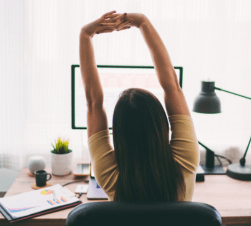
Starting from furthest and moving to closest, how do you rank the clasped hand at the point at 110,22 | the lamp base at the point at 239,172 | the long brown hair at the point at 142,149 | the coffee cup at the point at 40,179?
the lamp base at the point at 239,172, the coffee cup at the point at 40,179, the clasped hand at the point at 110,22, the long brown hair at the point at 142,149

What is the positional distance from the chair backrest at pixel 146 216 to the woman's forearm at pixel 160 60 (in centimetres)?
39

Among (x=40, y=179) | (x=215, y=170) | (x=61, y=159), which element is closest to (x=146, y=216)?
(x=40, y=179)

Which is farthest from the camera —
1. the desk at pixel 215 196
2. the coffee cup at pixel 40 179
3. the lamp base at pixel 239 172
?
the lamp base at pixel 239 172

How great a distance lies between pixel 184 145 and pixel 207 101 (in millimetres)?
768

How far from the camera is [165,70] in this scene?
93cm

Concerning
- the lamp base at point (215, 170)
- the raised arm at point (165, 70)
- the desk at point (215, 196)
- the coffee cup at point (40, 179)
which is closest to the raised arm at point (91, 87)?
the raised arm at point (165, 70)

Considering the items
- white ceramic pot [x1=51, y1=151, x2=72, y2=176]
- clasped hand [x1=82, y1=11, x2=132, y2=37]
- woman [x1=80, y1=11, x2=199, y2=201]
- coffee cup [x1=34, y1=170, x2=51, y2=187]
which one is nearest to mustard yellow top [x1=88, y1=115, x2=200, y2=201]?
woman [x1=80, y1=11, x2=199, y2=201]

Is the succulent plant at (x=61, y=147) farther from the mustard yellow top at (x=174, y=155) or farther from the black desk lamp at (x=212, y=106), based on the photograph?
the mustard yellow top at (x=174, y=155)

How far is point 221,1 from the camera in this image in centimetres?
171

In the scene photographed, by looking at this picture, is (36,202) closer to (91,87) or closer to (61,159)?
(61,159)

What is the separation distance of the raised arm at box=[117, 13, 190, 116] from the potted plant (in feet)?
2.72

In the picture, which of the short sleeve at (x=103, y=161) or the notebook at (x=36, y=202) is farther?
the notebook at (x=36, y=202)

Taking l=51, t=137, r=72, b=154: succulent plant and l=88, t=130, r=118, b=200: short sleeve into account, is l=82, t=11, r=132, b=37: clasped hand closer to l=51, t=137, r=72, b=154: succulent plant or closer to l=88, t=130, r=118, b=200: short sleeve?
l=88, t=130, r=118, b=200: short sleeve

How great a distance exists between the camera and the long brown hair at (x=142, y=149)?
0.77 metres
